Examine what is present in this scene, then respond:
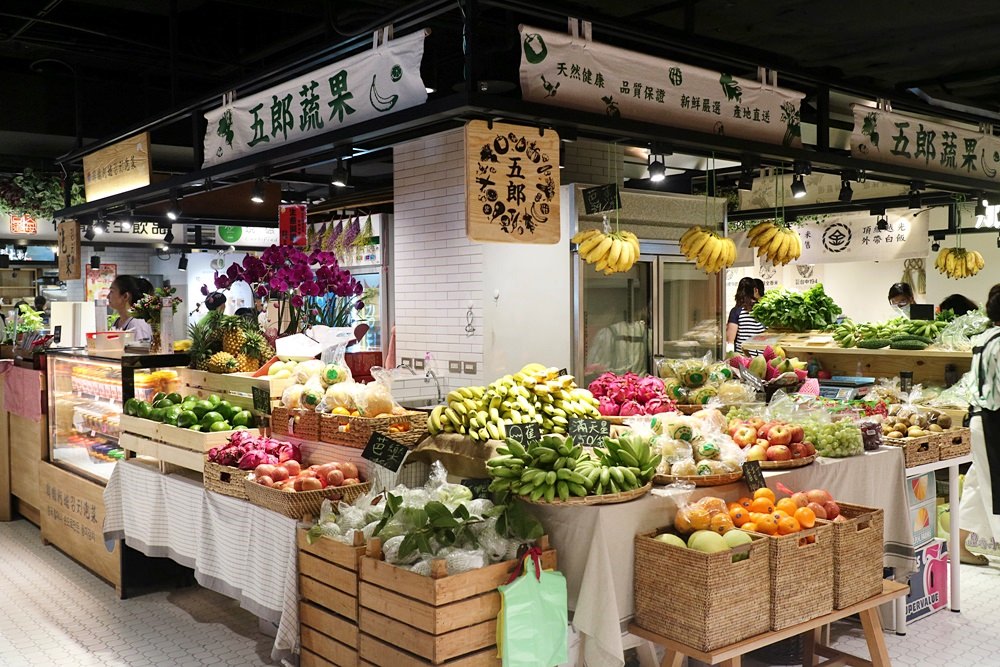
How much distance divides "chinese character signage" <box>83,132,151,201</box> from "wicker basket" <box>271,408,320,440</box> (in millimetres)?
3029

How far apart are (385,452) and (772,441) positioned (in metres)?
1.90

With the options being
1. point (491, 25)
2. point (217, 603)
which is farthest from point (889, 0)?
point (217, 603)

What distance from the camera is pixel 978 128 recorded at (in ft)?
24.4

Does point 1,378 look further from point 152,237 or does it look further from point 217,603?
point 152,237

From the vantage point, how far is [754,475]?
3.75 metres

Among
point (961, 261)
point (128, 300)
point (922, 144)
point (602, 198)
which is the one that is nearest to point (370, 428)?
point (602, 198)

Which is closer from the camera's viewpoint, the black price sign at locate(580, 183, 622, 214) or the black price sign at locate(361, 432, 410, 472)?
the black price sign at locate(361, 432, 410, 472)

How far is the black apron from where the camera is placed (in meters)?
5.55

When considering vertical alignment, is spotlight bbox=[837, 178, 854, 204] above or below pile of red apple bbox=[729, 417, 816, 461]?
above

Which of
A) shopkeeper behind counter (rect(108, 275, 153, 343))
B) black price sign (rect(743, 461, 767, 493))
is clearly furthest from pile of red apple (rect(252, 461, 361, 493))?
shopkeeper behind counter (rect(108, 275, 153, 343))

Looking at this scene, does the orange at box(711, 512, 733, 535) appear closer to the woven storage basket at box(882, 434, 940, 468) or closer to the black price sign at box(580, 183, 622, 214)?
the woven storage basket at box(882, 434, 940, 468)

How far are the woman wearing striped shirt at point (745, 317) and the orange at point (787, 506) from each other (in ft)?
17.3

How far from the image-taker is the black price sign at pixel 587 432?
373cm

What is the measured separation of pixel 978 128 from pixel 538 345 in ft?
14.3
